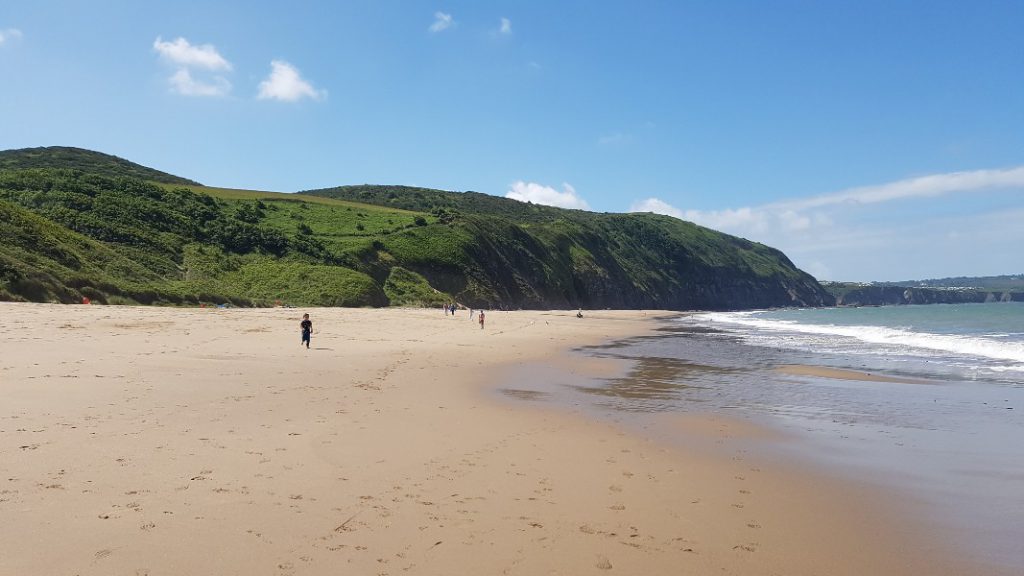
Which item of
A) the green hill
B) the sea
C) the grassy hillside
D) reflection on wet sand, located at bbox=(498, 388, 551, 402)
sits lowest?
reflection on wet sand, located at bbox=(498, 388, 551, 402)

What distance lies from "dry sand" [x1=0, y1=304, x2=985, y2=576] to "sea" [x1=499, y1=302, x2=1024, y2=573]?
77 centimetres

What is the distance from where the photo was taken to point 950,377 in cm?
1731

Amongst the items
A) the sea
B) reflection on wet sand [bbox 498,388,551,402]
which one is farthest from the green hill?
the sea

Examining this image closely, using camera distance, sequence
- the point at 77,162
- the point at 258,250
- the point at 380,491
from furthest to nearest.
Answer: the point at 77,162 < the point at 258,250 < the point at 380,491

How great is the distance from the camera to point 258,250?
182 ft

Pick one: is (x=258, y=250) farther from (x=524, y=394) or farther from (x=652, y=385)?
(x=652, y=385)

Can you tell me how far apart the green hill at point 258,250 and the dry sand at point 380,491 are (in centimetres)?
2474

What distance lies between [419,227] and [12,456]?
7287cm

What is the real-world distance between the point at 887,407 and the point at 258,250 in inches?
2116

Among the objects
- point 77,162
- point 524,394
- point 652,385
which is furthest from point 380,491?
point 77,162

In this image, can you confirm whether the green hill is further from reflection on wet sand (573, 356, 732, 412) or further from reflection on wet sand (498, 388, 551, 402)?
reflection on wet sand (573, 356, 732, 412)

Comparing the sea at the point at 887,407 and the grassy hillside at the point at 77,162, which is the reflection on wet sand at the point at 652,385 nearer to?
the sea at the point at 887,407

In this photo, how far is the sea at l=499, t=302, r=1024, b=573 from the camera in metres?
6.80

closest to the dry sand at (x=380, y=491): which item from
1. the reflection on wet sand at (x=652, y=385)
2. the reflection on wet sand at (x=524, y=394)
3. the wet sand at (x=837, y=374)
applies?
the reflection on wet sand at (x=524, y=394)
